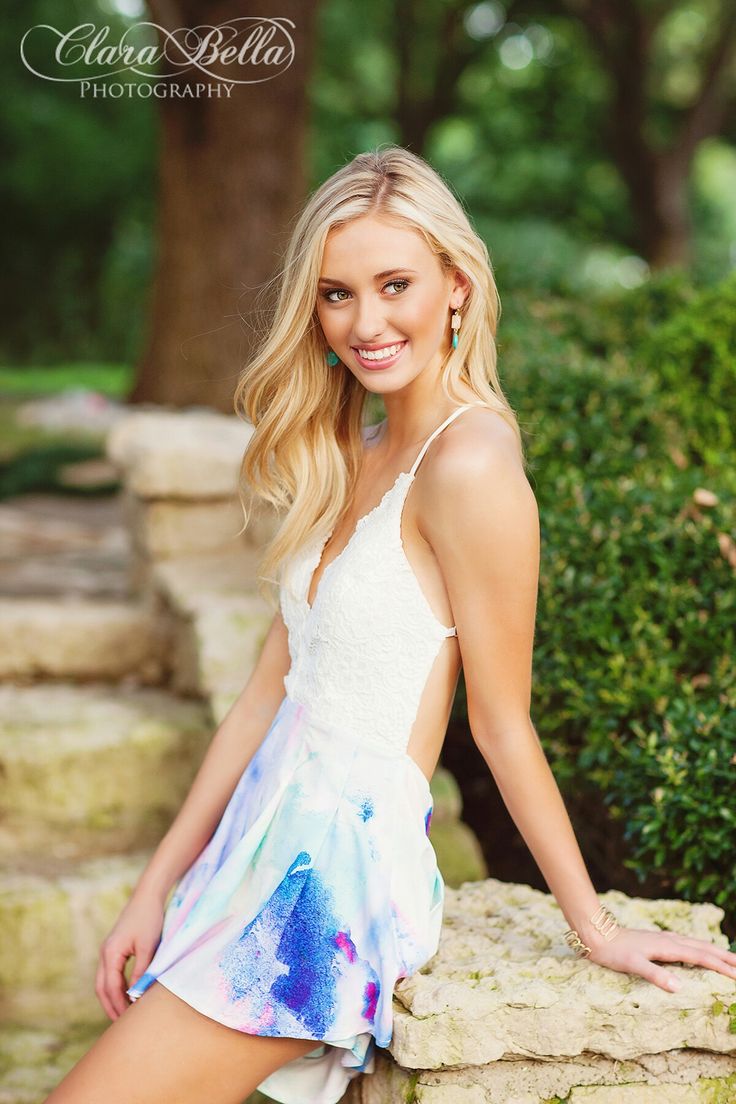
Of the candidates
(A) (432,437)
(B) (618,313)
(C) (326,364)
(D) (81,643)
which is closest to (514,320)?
(B) (618,313)

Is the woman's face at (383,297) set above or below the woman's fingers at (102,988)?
above

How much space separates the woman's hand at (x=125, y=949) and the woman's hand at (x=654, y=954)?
2.78ft

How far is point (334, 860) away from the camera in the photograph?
1903 millimetres

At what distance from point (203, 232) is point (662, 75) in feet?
39.1

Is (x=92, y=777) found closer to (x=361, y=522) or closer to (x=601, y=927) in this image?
(x=361, y=522)

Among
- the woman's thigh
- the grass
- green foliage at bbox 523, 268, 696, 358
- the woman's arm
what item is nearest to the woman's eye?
the woman's arm

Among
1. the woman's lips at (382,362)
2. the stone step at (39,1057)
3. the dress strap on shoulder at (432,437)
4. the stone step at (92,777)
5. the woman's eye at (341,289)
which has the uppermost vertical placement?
the woman's eye at (341,289)

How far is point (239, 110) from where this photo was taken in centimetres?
700

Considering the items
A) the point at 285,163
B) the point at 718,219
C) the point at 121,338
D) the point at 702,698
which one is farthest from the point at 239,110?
the point at 718,219

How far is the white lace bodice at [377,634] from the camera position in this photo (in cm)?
197

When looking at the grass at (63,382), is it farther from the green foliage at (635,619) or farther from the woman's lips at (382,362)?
the woman's lips at (382,362)

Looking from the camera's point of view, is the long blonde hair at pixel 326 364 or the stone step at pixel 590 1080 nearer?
the stone step at pixel 590 1080

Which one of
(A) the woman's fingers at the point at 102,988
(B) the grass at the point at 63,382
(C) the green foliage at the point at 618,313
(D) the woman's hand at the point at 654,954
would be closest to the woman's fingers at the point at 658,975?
(D) the woman's hand at the point at 654,954

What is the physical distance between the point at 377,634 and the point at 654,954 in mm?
708
